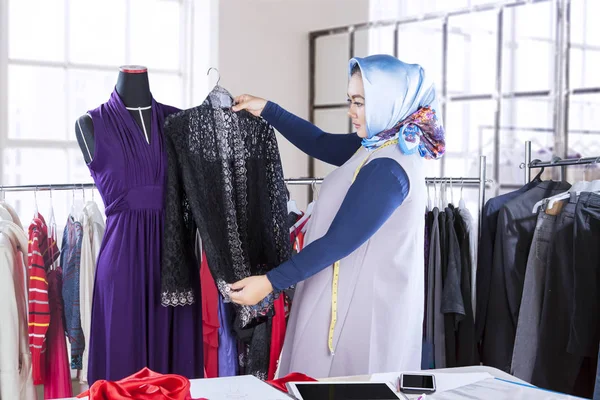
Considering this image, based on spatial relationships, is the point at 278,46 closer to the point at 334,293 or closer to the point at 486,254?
the point at 486,254

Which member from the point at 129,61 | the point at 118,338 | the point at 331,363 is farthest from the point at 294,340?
the point at 129,61

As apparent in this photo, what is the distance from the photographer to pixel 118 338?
2.14 metres

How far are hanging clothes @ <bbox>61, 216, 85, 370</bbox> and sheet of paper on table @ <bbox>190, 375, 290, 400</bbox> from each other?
1159 mm

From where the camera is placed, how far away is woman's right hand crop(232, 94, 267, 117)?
2266 mm

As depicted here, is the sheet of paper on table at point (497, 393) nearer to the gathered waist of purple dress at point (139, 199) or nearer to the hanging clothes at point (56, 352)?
the gathered waist of purple dress at point (139, 199)

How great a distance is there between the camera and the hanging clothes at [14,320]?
7.34 feet

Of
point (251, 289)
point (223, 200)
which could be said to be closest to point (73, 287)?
point (223, 200)

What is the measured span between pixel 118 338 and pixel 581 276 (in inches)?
61.1

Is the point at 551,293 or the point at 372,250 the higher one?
the point at 372,250

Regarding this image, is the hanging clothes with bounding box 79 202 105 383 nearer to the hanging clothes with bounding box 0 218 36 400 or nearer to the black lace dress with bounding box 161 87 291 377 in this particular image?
the hanging clothes with bounding box 0 218 36 400

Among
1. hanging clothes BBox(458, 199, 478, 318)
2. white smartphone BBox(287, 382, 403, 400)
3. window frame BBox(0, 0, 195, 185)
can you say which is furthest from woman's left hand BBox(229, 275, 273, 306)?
window frame BBox(0, 0, 195, 185)

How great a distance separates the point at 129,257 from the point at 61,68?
2505 mm

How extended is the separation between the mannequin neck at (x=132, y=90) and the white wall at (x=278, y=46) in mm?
2497

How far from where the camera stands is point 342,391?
1413mm
